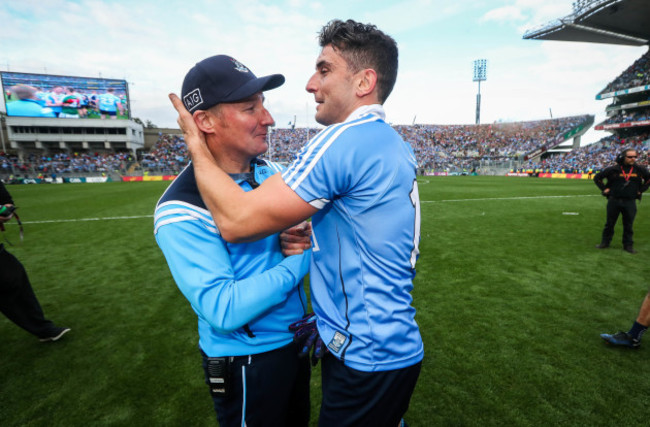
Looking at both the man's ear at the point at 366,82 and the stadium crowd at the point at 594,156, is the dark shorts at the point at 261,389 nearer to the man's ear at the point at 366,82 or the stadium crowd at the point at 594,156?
the man's ear at the point at 366,82

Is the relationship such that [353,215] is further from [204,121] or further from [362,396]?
[204,121]

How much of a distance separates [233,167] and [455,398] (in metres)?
3.11

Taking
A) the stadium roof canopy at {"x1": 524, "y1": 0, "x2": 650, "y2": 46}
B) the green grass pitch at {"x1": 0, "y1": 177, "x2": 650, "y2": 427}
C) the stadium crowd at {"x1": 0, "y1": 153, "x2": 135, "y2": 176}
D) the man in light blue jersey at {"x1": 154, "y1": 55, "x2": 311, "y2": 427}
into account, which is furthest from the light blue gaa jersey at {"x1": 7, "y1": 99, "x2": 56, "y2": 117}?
the stadium roof canopy at {"x1": 524, "y1": 0, "x2": 650, "y2": 46}

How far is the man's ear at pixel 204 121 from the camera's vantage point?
1.77m

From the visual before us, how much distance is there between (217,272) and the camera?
Result: 1.46 meters

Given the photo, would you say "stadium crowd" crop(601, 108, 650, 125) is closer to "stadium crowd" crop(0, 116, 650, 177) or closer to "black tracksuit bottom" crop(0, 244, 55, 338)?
"stadium crowd" crop(0, 116, 650, 177)

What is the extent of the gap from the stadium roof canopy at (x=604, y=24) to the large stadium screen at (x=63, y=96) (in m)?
65.5

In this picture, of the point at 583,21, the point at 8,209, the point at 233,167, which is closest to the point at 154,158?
the point at 8,209

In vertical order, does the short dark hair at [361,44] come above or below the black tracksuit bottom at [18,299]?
above

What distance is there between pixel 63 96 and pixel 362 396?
70786mm

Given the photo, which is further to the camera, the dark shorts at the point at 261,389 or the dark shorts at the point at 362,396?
the dark shorts at the point at 261,389

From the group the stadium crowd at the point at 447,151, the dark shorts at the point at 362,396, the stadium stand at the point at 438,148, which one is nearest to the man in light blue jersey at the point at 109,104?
the stadium stand at the point at 438,148

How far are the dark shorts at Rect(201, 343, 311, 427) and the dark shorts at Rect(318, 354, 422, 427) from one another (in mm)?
348

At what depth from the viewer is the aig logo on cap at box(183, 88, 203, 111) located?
5.64 ft
